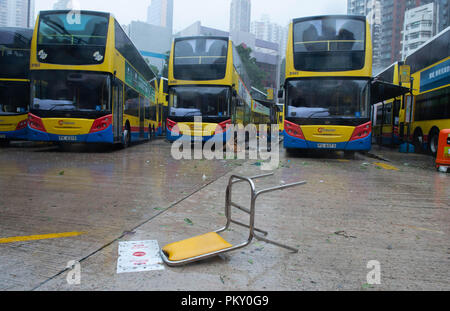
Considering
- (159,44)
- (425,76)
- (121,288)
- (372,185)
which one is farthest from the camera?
(159,44)

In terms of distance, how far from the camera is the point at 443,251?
138 inches

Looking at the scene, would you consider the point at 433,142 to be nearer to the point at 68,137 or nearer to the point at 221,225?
the point at 221,225

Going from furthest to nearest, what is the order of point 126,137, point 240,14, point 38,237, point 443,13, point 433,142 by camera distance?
1. point 240,14
2. point 443,13
3. point 126,137
4. point 433,142
5. point 38,237

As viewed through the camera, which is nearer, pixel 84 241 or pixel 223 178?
pixel 84 241

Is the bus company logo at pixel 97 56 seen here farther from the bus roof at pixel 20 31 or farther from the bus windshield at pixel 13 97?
the bus roof at pixel 20 31

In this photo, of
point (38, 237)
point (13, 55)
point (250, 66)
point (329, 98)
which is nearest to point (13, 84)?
point (13, 55)

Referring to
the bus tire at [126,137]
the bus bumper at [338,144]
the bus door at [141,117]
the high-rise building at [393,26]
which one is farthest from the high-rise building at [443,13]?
the bus tire at [126,137]

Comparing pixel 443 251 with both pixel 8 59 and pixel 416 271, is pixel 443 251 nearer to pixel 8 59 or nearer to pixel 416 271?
pixel 416 271

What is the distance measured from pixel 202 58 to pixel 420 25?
92.6 m

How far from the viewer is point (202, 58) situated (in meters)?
15.0

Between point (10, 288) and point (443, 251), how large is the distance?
356 centimetres

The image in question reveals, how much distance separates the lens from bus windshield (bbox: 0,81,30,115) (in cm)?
1488

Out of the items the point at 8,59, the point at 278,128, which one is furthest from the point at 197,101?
the point at 278,128

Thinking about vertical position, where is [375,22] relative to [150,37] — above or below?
above
